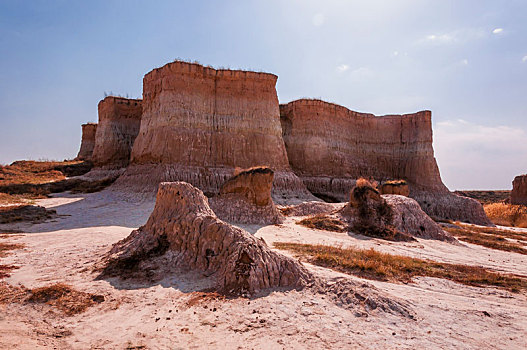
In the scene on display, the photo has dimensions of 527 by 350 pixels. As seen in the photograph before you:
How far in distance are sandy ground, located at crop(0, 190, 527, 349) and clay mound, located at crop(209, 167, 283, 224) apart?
6.47 meters

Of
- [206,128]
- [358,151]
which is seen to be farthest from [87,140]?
[358,151]

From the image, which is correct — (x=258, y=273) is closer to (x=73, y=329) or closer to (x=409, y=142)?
(x=73, y=329)

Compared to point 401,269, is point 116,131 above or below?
above

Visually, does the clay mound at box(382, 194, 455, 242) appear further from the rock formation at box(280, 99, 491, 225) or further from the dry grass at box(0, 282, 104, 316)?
the rock formation at box(280, 99, 491, 225)

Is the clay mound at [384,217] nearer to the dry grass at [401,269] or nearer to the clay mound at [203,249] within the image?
the dry grass at [401,269]

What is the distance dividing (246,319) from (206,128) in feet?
55.1

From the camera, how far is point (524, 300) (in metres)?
4.70

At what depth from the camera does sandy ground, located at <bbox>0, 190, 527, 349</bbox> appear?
322cm

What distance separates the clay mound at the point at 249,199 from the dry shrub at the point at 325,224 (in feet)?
4.05

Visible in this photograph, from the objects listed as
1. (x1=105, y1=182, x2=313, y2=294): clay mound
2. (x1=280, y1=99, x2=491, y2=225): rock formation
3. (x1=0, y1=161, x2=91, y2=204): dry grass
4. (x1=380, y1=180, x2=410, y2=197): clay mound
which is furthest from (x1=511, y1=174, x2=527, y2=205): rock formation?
(x1=0, y1=161, x2=91, y2=204): dry grass

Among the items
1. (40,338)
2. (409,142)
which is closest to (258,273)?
(40,338)

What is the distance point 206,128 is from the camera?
63.5 ft

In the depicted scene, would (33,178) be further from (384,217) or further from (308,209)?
(384,217)

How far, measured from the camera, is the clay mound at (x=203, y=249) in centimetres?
462
